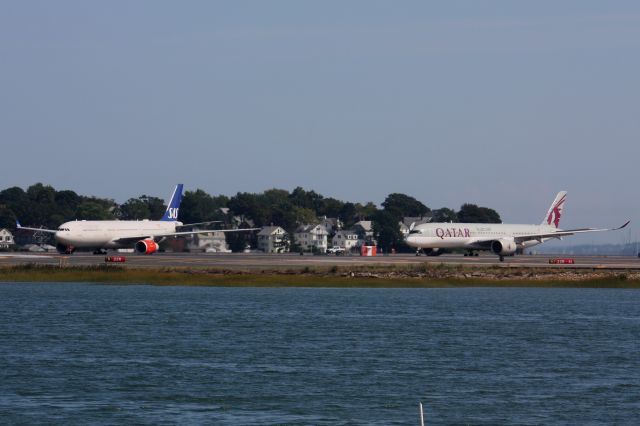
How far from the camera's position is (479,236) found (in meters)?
148

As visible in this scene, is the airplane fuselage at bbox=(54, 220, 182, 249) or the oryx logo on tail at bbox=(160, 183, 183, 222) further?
the oryx logo on tail at bbox=(160, 183, 183, 222)

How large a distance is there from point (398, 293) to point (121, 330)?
37814 mm

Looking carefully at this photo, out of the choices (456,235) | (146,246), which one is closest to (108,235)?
(146,246)

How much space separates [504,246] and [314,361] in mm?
91554

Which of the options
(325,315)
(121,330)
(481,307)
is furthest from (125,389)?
(481,307)

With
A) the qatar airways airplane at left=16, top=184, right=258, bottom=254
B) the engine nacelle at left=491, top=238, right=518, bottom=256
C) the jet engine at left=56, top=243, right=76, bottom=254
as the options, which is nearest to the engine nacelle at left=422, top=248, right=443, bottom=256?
the engine nacelle at left=491, top=238, right=518, bottom=256

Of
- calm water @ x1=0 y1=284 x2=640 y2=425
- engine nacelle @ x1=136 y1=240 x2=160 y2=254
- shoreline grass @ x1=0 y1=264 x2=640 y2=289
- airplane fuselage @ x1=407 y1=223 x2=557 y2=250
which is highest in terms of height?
A: airplane fuselage @ x1=407 y1=223 x2=557 y2=250

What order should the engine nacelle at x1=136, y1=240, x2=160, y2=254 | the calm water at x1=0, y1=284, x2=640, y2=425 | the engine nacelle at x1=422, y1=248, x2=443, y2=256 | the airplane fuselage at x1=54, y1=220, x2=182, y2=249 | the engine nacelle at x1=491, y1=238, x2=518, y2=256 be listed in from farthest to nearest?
1. the engine nacelle at x1=422, y1=248, x2=443, y2=256
2. the engine nacelle at x1=136, y1=240, x2=160, y2=254
3. the engine nacelle at x1=491, y1=238, x2=518, y2=256
4. the airplane fuselage at x1=54, y1=220, x2=182, y2=249
5. the calm water at x1=0, y1=284, x2=640, y2=425

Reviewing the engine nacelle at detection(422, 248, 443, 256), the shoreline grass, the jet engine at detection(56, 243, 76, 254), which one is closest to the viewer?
the shoreline grass

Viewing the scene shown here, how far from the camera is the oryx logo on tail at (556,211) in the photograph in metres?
163

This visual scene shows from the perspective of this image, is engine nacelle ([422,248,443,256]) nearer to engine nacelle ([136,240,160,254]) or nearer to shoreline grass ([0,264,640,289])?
engine nacelle ([136,240,160,254])

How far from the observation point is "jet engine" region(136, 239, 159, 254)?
144375 millimetres

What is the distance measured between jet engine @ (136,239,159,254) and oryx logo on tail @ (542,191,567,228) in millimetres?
55727

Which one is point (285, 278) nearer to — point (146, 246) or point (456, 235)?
point (146, 246)
